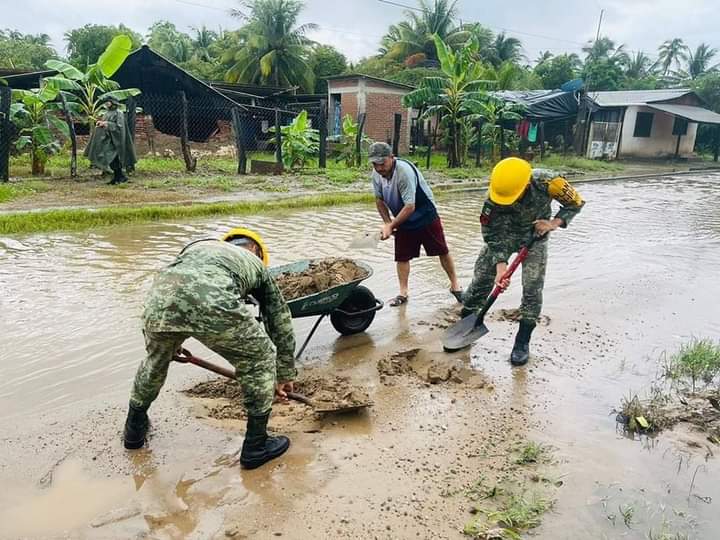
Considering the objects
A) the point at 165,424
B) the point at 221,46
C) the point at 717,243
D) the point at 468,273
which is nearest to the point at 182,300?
the point at 165,424

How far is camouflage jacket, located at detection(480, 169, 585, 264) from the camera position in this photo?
13.3 feet

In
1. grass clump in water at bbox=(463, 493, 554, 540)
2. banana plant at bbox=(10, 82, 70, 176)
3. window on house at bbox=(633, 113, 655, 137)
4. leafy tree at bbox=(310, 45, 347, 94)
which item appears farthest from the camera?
leafy tree at bbox=(310, 45, 347, 94)

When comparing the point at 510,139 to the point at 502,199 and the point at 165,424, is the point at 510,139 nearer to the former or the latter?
the point at 502,199

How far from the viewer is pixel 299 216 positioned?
33.0 feet

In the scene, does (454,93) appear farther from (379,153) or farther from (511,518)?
(511,518)

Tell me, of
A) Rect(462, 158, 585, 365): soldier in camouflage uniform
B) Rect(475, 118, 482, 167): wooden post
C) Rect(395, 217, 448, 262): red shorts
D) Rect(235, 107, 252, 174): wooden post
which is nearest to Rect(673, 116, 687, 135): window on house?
Rect(475, 118, 482, 167): wooden post

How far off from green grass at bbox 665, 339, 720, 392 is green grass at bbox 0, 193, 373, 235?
7460 mm

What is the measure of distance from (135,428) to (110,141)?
10.3 meters

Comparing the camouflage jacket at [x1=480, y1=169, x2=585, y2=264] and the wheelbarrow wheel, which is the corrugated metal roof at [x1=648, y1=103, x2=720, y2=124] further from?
the wheelbarrow wheel

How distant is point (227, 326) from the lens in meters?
2.64

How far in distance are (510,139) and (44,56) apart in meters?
25.8

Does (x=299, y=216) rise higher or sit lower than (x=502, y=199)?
lower

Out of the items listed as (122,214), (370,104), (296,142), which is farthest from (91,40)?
(122,214)

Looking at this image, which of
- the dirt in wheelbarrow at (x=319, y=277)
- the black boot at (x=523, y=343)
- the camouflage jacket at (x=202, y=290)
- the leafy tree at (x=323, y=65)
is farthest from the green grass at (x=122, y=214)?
the leafy tree at (x=323, y=65)
